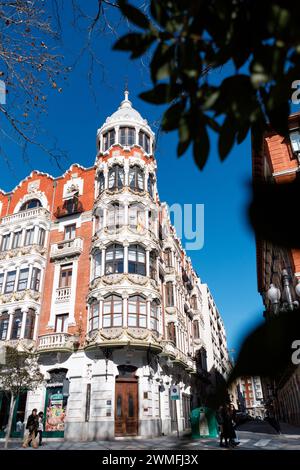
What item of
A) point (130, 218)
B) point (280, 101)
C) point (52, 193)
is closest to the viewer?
point (280, 101)

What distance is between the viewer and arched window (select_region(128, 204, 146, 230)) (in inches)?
1004

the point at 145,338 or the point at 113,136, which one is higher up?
the point at 113,136

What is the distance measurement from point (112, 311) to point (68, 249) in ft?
21.5

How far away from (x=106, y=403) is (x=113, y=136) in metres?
19.0

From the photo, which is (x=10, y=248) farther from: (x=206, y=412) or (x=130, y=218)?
(x=206, y=412)

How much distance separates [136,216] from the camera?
26016 mm

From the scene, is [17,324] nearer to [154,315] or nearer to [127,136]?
[154,315]

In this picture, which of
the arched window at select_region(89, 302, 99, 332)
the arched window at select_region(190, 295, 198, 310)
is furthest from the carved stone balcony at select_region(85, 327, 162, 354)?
the arched window at select_region(190, 295, 198, 310)

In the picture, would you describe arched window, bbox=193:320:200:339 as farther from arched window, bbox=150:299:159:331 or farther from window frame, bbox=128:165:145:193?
window frame, bbox=128:165:145:193

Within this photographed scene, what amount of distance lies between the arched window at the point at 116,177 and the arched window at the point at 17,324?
10.9 meters

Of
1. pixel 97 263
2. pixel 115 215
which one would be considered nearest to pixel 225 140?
pixel 97 263

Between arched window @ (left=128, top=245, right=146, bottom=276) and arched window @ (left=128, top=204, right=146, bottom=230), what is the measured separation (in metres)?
1.57
